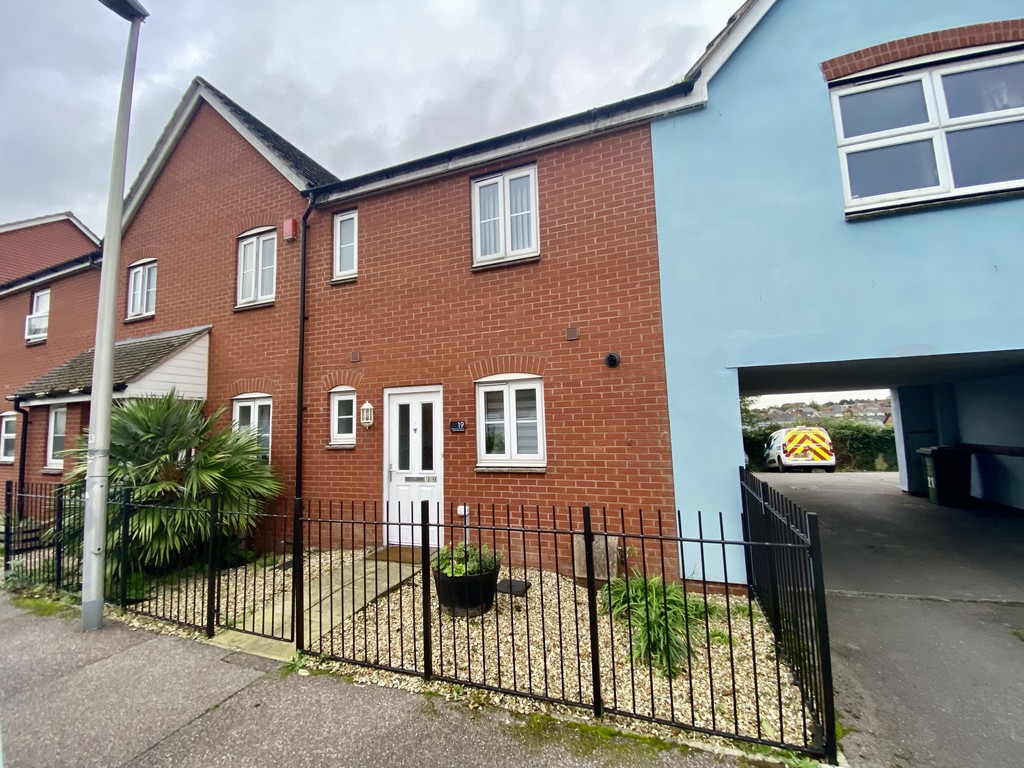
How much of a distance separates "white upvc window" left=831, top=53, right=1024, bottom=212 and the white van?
54.7 feet

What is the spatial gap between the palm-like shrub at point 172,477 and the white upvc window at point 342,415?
1.15 m

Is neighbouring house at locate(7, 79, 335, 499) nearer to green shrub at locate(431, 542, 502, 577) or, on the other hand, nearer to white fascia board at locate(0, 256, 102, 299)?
white fascia board at locate(0, 256, 102, 299)

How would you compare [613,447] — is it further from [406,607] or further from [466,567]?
[406,607]

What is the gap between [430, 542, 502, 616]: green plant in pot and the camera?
15.1ft

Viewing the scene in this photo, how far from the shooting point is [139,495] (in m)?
6.01

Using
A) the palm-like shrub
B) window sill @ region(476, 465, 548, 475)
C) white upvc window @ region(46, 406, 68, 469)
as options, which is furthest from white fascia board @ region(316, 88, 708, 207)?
white upvc window @ region(46, 406, 68, 469)

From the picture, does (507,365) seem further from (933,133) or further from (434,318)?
(933,133)

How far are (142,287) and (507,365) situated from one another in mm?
9004

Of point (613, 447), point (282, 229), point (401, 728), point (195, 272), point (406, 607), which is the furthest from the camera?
point (195, 272)

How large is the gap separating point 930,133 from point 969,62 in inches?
34.7

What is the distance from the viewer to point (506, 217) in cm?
682

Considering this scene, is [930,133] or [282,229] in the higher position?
[282,229]

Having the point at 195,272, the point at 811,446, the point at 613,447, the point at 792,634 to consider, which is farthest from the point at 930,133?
the point at 811,446

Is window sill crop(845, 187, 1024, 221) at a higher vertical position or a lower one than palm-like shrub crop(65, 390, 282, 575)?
higher
